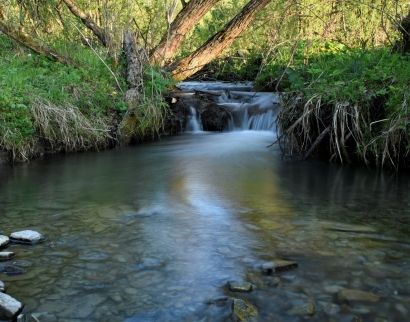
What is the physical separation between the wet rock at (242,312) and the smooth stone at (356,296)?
532 mm

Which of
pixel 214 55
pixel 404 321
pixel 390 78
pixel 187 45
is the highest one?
pixel 187 45

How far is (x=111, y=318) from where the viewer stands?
2.25 metres

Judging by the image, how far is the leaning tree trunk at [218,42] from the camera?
10.1 m

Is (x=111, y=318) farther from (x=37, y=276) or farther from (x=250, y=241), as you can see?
(x=250, y=241)

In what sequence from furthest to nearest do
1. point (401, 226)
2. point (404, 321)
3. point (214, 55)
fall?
point (214, 55) → point (401, 226) → point (404, 321)

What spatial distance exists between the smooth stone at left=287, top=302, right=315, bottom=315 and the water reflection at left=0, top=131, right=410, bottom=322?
0.03m

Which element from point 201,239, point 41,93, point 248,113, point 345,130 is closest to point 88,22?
point 41,93

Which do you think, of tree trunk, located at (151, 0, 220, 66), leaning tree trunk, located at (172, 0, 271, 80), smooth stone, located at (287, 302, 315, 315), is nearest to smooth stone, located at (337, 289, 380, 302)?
smooth stone, located at (287, 302, 315, 315)

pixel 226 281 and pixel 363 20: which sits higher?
pixel 363 20

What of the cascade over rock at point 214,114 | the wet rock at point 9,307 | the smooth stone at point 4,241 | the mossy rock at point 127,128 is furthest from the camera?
the cascade over rock at point 214,114

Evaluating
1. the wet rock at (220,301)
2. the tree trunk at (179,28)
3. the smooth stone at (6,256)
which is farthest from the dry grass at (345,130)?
the smooth stone at (6,256)

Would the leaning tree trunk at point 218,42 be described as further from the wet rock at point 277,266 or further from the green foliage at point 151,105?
the wet rock at point 277,266

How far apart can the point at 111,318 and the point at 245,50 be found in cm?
1470

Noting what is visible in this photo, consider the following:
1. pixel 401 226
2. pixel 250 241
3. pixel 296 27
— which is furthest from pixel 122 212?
pixel 296 27
